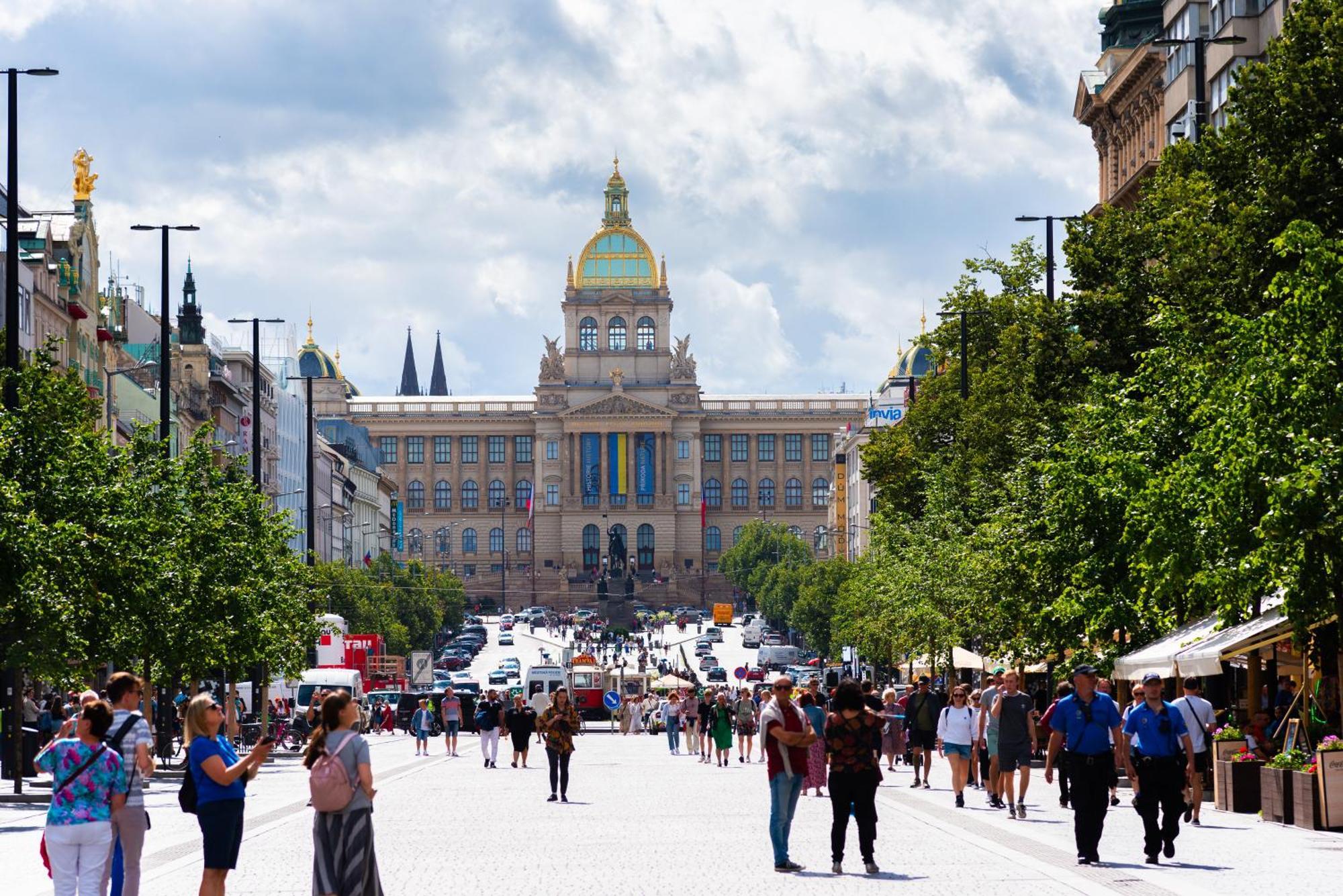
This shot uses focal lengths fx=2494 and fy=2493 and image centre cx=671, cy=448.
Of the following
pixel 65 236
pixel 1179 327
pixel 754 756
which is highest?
pixel 65 236

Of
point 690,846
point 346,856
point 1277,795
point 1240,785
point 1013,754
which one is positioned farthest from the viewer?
point 1240,785

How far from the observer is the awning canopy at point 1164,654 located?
2998 cm

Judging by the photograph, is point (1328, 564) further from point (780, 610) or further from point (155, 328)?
point (780, 610)

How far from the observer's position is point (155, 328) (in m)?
112

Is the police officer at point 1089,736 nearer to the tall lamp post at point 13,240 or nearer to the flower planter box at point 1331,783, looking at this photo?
the flower planter box at point 1331,783

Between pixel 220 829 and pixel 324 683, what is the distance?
61.5 meters

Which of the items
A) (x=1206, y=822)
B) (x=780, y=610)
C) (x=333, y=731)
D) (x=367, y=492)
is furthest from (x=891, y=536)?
(x=367, y=492)

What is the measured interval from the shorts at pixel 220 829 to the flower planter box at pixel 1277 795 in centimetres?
1298

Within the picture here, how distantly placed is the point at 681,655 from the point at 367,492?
193 ft

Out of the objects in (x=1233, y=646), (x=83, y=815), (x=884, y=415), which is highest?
(x=884, y=415)

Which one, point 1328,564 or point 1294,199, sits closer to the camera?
point 1328,564

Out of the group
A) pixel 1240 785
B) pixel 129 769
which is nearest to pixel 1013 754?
pixel 1240 785

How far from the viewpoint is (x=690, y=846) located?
21.9 meters

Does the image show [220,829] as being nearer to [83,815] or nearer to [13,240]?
[83,815]
